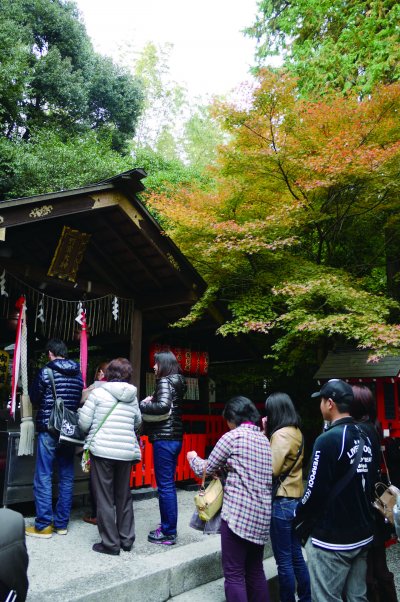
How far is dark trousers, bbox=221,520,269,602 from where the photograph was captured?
12.8ft

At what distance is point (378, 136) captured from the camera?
8.86 m

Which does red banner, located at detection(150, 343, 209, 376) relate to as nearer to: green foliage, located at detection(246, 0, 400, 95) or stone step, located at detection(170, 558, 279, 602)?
stone step, located at detection(170, 558, 279, 602)

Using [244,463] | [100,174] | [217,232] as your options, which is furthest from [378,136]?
[100,174]

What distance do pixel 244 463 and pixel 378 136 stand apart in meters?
7.10

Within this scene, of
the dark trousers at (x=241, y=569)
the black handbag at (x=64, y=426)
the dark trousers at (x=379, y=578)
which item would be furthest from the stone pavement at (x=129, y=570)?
the dark trousers at (x=379, y=578)

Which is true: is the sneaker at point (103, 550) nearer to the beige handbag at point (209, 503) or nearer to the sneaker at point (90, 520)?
the sneaker at point (90, 520)

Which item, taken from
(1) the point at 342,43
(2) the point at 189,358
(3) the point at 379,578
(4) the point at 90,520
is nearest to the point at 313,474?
(3) the point at 379,578

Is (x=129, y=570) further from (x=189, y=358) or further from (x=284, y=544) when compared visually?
(x=189, y=358)

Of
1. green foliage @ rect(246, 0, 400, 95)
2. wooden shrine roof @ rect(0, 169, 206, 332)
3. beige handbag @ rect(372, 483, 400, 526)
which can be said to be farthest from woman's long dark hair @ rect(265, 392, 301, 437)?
green foliage @ rect(246, 0, 400, 95)

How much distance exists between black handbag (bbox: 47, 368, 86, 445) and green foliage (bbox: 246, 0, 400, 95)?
9225 millimetres

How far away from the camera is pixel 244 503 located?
3947 mm

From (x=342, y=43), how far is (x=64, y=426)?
11.1m

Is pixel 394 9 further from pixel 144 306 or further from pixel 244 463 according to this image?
pixel 244 463

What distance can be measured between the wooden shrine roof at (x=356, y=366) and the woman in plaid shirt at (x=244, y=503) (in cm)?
523
